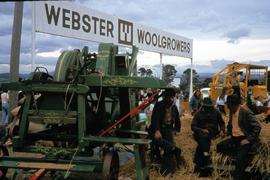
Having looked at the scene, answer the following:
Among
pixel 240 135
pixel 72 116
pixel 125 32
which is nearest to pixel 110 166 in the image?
pixel 72 116

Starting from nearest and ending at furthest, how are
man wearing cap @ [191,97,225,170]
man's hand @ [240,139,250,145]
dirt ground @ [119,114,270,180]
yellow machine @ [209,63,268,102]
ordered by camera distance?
man's hand @ [240,139,250,145] → dirt ground @ [119,114,270,180] → man wearing cap @ [191,97,225,170] → yellow machine @ [209,63,268,102]

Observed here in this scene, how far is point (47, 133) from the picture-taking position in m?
7.05

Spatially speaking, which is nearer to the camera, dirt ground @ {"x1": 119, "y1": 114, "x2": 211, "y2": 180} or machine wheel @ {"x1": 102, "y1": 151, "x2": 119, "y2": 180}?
machine wheel @ {"x1": 102, "y1": 151, "x2": 119, "y2": 180}

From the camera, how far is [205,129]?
27.3 feet

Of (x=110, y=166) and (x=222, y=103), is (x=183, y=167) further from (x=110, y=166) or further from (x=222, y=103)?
(x=222, y=103)

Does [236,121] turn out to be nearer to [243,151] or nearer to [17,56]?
[243,151]

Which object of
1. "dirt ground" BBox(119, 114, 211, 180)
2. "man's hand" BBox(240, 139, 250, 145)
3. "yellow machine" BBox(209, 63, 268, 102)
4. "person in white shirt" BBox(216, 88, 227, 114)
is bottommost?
"dirt ground" BBox(119, 114, 211, 180)

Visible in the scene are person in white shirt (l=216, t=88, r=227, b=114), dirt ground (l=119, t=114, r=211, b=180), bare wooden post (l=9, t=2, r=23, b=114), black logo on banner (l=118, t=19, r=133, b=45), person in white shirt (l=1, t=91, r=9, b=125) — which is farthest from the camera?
person in white shirt (l=216, t=88, r=227, b=114)

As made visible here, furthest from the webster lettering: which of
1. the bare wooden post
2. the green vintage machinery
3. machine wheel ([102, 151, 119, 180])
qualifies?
machine wheel ([102, 151, 119, 180])

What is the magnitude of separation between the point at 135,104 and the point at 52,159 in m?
2.11

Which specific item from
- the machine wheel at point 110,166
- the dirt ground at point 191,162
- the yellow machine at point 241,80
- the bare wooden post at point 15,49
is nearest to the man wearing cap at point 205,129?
the dirt ground at point 191,162

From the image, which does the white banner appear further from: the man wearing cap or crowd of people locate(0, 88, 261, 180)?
the man wearing cap

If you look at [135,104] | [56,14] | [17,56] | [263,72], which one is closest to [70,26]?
[56,14]

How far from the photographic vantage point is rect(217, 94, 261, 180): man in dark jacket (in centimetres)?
731
